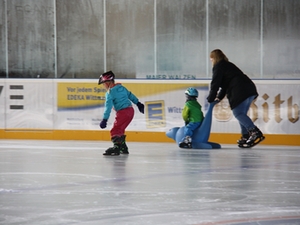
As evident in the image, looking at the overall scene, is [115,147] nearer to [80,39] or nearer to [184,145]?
[184,145]

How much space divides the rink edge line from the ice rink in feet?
3.72

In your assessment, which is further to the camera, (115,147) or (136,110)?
(136,110)

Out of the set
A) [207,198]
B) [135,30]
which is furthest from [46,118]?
[207,198]

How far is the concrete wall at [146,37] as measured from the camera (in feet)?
52.7

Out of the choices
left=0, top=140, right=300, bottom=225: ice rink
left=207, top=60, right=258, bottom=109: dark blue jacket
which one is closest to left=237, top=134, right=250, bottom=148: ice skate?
left=0, top=140, right=300, bottom=225: ice rink

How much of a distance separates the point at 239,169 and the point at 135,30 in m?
7.89

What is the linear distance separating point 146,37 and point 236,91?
4.64 meters

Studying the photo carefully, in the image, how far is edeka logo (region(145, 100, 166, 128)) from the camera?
14.2 m

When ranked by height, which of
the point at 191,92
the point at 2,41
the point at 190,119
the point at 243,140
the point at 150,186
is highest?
the point at 2,41

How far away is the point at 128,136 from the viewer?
14.4m

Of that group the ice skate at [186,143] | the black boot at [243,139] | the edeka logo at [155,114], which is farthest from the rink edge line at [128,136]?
the ice skate at [186,143]

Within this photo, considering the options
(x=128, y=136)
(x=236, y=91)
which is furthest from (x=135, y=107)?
(x=236, y=91)

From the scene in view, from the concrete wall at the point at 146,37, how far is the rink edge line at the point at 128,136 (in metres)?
2.48

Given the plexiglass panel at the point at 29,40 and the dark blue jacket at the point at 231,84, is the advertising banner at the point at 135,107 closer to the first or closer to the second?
the dark blue jacket at the point at 231,84
